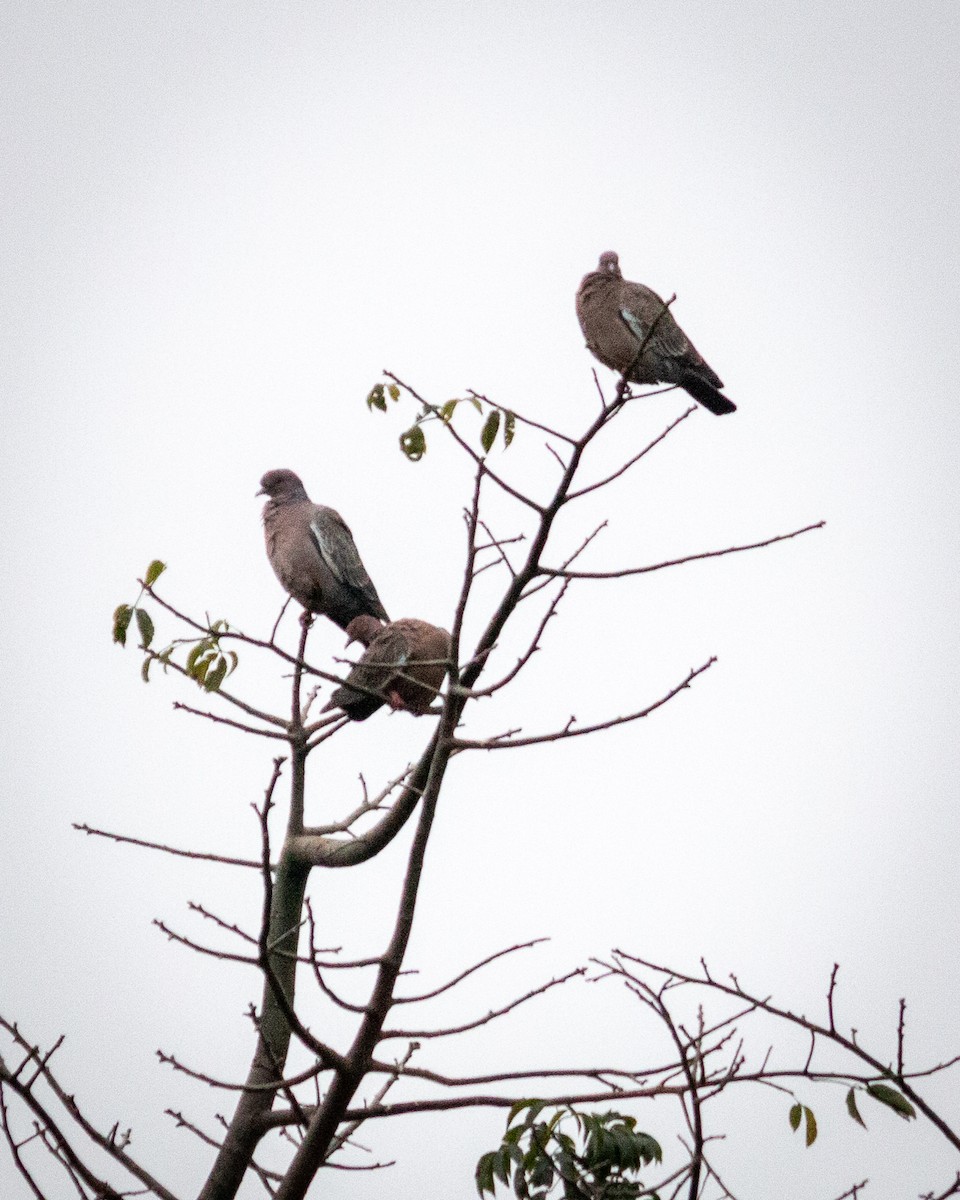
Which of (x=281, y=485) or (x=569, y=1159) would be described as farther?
(x=281, y=485)

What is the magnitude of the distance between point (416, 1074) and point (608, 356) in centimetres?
405

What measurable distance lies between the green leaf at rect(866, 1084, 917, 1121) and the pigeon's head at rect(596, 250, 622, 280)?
473 cm

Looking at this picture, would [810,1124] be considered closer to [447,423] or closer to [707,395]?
[447,423]

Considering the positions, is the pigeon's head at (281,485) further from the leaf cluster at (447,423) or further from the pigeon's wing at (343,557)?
the leaf cluster at (447,423)

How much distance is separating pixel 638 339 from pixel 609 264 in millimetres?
626

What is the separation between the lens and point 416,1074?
3113 millimetres

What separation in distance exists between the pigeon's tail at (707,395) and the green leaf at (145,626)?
3.41 m

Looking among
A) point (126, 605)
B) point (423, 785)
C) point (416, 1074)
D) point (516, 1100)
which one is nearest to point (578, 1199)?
point (516, 1100)

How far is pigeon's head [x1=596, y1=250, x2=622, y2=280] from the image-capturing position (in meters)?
6.66

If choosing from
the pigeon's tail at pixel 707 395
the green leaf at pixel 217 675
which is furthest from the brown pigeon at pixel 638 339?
the green leaf at pixel 217 675

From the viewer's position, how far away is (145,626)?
3.65m

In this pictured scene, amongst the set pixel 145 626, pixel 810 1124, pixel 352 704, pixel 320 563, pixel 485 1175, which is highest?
pixel 320 563

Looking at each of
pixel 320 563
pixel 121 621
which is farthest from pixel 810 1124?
pixel 320 563

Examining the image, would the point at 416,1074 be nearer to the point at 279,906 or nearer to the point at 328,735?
the point at 279,906
